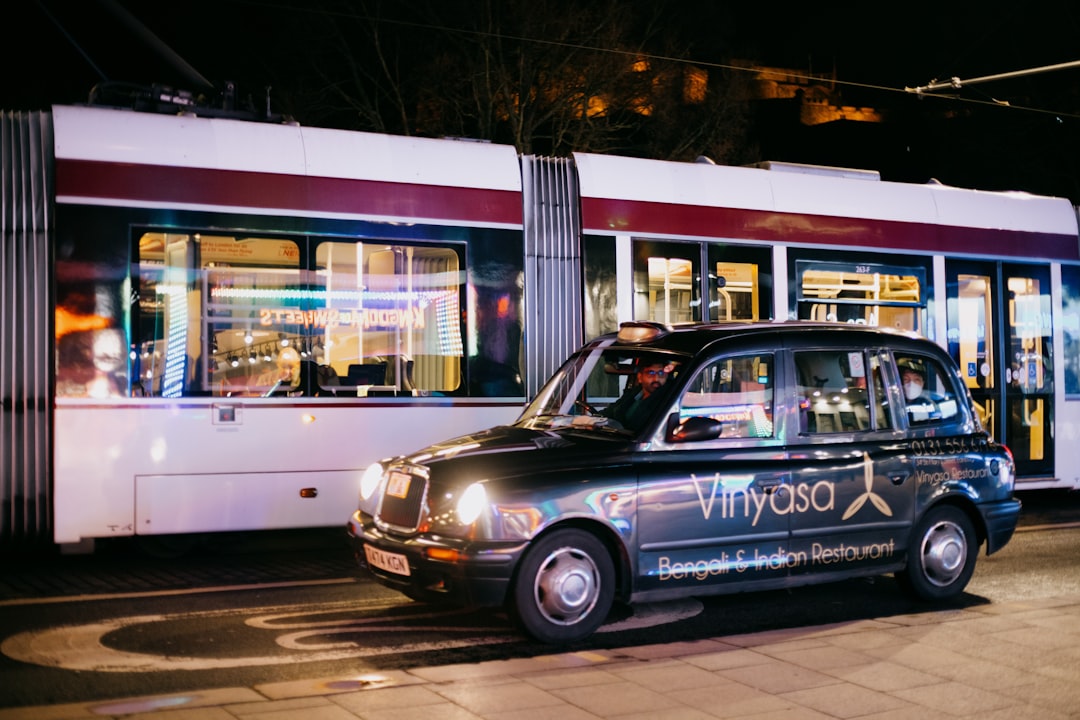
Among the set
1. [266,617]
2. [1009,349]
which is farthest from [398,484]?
[1009,349]

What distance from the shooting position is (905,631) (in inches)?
305

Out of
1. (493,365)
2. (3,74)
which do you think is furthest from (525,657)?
(3,74)

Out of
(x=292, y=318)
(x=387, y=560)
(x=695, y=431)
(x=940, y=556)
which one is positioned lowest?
(x=940, y=556)

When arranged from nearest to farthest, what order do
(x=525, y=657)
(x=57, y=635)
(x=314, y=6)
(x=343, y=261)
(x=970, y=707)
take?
(x=970, y=707), (x=525, y=657), (x=57, y=635), (x=343, y=261), (x=314, y=6)

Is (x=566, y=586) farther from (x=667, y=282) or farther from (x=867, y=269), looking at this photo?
(x=867, y=269)

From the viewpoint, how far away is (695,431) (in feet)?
25.3

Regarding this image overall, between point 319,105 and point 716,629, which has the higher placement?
point 319,105

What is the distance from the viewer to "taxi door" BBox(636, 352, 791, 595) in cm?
762

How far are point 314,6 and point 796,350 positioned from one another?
22.5 m

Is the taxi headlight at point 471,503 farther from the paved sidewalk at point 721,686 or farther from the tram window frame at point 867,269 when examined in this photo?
the tram window frame at point 867,269

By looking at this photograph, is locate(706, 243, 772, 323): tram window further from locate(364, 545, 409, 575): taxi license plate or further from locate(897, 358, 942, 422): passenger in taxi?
locate(364, 545, 409, 575): taxi license plate

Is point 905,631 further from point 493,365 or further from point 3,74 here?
point 3,74

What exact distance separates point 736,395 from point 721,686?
2.37 metres

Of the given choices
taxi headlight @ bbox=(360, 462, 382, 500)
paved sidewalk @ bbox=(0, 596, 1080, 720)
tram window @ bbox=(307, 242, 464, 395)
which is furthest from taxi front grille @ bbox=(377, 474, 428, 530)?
tram window @ bbox=(307, 242, 464, 395)
